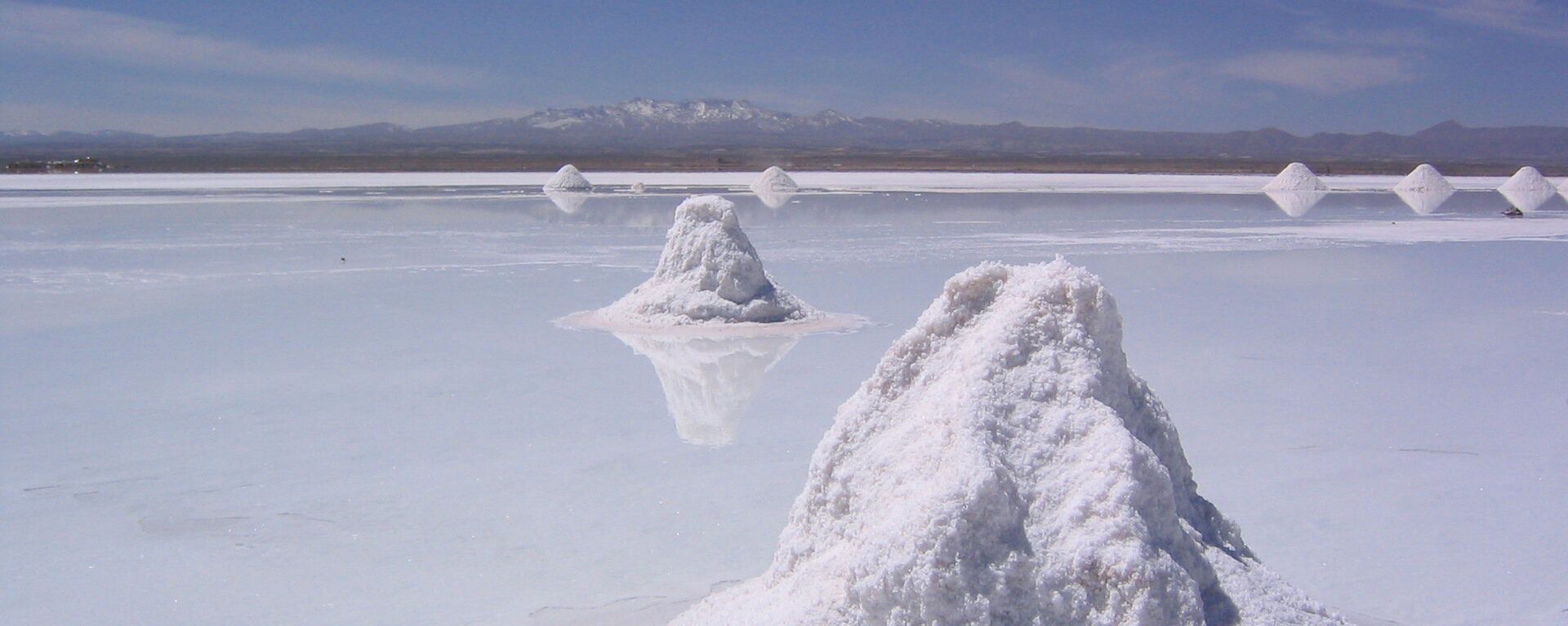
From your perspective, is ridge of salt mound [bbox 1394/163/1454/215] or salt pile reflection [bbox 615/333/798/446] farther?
ridge of salt mound [bbox 1394/163/1454/215]

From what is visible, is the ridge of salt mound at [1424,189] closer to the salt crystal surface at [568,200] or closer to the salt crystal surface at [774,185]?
the salt crystal surface at [774,185]

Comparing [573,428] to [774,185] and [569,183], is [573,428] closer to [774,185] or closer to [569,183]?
[569,183]

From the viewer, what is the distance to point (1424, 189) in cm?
2850

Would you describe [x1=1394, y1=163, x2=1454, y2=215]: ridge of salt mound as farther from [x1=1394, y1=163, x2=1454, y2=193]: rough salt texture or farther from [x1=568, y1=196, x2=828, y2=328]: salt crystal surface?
[x1=568, y1=196, x2=828, y2=328]: salt crystal surface

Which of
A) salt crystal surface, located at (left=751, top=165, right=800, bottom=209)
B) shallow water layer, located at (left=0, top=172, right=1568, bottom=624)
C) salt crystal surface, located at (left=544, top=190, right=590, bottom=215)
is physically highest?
salt crystal surface, located at (left=751, top=165, right=800, bottom=209)

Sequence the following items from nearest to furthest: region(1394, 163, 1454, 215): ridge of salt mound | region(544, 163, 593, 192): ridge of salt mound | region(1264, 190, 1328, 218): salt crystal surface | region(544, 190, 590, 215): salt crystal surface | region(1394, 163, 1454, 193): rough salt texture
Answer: region(544, 190, 590, 215): salt crystal surface < region(1264, 190, 1328, 218): salt crystal surface < region(1394, 163, 1454, 215): ridge of salt mound < region(544, 163, 593, 192): ridge of salt mound < region(1394, 163, 1454, 193): rough salt texture

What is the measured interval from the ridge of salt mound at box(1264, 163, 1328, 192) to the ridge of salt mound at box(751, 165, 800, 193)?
36.3 ft

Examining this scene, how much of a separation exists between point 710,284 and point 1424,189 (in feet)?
84.4

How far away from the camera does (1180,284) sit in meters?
9.52

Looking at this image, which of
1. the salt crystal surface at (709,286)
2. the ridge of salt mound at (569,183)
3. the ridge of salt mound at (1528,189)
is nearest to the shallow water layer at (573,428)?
the salt crystal surface at (709,286)

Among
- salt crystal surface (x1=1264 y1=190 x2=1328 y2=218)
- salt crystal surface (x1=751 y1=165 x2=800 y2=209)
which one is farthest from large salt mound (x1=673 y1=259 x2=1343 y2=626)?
salt crystal surface (x1=751 y1=165 x2=800 y2=209)

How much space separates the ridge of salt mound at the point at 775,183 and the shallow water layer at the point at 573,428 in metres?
15.2

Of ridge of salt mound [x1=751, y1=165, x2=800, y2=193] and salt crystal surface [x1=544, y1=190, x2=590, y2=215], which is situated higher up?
ridge of salt mound [x1=751, y1=165, x2=800, y2=193]

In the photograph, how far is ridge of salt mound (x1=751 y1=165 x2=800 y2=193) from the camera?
2652cm
